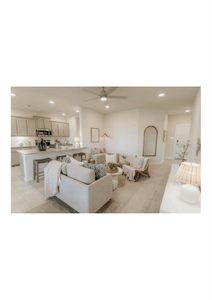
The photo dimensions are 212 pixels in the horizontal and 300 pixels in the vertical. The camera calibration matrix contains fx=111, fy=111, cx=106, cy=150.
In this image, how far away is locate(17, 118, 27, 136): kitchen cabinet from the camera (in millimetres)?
4444

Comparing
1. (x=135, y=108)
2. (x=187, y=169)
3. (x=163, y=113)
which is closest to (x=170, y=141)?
(x=163, y=113)

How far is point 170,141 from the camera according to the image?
6359 mm

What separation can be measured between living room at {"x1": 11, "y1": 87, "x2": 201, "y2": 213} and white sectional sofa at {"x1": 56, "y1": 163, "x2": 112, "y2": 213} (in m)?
0.02

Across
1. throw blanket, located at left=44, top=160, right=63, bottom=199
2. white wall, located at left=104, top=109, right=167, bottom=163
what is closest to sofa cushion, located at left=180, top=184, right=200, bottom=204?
throw blanket, located at left=44, top=160, right=63, bottom=199

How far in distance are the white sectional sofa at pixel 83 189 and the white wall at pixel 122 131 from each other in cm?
341

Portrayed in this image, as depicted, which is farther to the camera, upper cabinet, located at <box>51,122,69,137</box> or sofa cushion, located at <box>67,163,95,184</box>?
upper cabinet, located at <box>51,122,69,137</box>

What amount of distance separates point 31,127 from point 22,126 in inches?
13.7

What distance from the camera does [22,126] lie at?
4.57m

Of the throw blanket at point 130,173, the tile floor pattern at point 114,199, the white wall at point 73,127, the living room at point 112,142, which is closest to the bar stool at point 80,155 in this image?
the living room at point 112,142

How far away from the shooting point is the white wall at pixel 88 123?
4.67 meters

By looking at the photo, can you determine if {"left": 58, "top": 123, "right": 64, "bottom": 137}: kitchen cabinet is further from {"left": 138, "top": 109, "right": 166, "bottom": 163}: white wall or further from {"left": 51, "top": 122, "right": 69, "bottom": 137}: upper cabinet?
{"left": 138, "top": 109, "right": 166, "bottom": 163}: white wall
